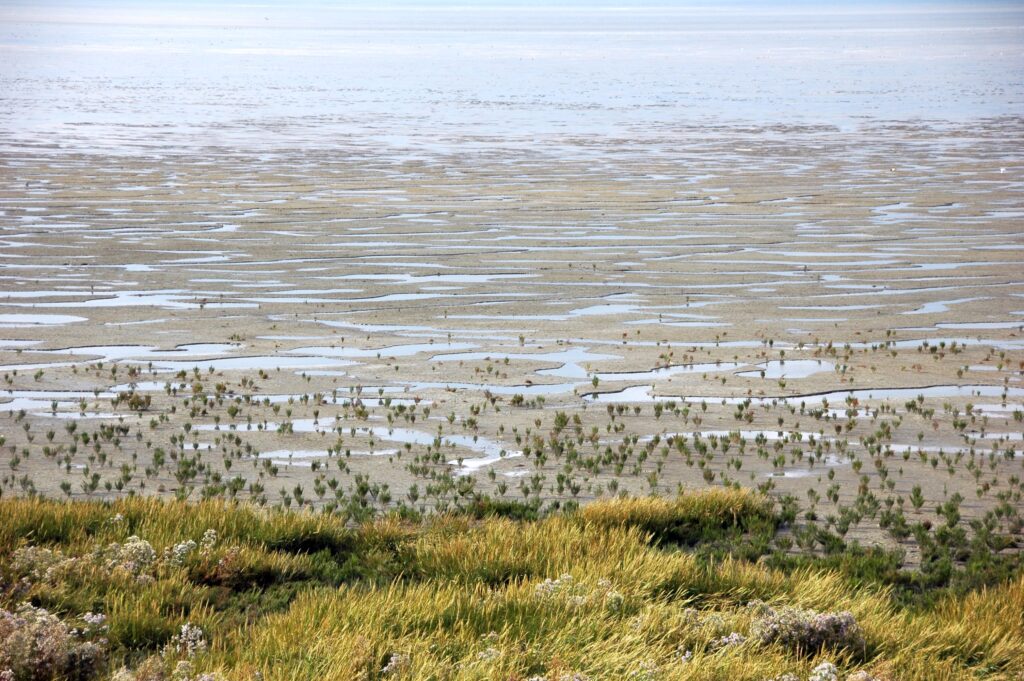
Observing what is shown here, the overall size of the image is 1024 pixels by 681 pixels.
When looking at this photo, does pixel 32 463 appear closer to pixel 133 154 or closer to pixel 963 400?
pixel 963 400

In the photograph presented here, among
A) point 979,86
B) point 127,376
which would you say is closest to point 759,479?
point 127,376

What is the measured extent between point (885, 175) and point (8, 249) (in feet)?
83.3

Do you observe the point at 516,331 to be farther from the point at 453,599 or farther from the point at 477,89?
the point at 477,89

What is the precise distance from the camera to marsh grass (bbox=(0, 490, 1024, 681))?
638 cm

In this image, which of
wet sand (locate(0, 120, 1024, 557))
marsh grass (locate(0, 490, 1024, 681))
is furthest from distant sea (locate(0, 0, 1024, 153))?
marsh grass (locate(0, 490, 1024, 681))

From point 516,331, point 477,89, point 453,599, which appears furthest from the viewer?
point 477,89

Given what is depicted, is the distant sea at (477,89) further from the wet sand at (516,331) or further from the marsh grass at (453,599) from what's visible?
the marsh grass at (453,599)

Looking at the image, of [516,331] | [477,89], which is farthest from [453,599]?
[477,89]

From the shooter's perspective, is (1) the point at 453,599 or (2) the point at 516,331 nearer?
(1) the point at 453,599

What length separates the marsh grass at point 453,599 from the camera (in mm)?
6375

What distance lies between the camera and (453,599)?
707 centimetres

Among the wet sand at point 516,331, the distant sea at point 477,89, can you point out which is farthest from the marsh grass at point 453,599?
the distant sea at point 477,89

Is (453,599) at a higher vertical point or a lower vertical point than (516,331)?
lower

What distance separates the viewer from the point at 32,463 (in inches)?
472
